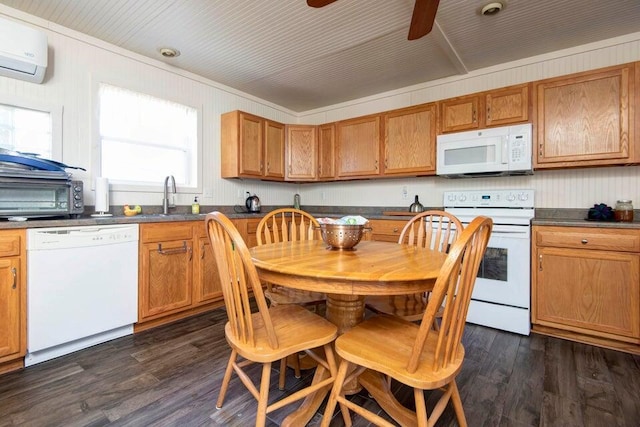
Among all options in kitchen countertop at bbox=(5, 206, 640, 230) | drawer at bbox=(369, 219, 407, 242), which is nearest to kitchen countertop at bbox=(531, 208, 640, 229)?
kitchen countertop at bbox=(5, 206, 640, 230)

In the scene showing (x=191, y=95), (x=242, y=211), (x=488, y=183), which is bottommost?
(x=242, y=211)

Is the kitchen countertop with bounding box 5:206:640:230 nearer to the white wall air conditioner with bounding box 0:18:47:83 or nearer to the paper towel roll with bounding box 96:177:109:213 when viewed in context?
the paper towel roll with bounding box 96:177:109:213

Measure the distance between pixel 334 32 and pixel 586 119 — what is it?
2180 millimetres

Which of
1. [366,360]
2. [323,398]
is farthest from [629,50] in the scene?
[323,398]

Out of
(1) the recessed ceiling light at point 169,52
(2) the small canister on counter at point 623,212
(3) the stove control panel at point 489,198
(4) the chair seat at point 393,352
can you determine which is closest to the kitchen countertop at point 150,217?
(3) the stove control panel at point 489,198

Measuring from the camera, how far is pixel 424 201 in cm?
363

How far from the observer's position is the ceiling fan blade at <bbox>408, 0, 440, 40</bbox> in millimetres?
1576

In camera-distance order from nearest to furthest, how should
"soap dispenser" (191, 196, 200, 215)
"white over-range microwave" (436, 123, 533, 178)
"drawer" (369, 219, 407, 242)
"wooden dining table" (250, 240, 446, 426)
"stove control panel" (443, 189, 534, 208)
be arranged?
"wooden dining table" (250, 240, 446, 426), "white over-range microwave" (436, 123, 533, 178), "stove control panel" (443, 189, 534, 208), "drawer" (369, 219, 407, 242), "soap dispenser" (191, 196, 200, 215)

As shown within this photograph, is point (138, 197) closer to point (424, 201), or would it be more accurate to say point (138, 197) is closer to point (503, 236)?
point (424, 201)

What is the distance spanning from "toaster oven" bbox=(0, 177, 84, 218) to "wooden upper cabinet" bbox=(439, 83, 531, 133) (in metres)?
3.27

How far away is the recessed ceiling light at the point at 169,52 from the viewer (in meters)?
2.82

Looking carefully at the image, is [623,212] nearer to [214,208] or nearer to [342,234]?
[342,234]

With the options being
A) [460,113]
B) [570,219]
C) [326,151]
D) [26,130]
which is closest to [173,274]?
[26,130]

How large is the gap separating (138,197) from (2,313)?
53.9 inches
